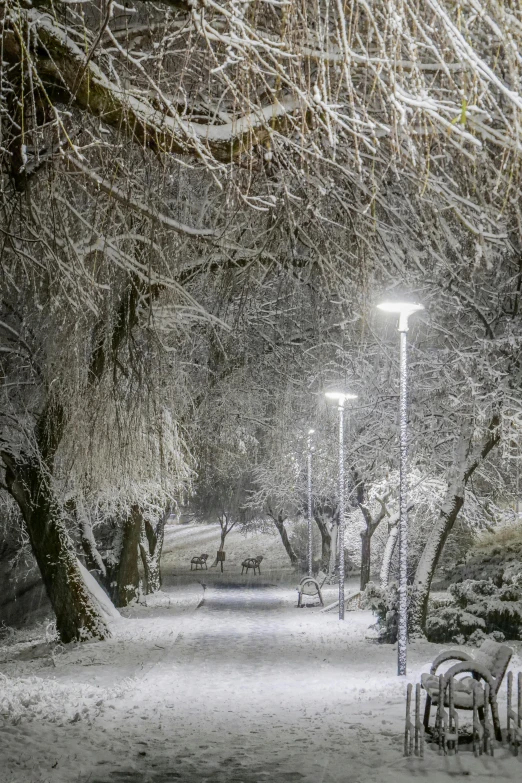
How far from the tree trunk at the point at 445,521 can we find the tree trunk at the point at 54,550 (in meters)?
6.48

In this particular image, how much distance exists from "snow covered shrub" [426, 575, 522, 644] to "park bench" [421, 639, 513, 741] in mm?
8585

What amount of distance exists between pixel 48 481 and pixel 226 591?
2136 centimetres

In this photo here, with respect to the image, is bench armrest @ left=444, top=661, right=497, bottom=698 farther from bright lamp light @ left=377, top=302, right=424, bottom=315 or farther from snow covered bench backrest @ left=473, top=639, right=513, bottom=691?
bright lamp light @ left=377, top=302, right=424, bottom=315

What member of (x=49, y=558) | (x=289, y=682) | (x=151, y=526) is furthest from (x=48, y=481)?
(x=151, y=526)

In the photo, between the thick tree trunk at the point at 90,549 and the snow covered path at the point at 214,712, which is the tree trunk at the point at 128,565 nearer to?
the thick tree trunk at the point at 90,549

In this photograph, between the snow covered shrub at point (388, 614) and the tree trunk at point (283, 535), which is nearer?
the snow covered shrub at point (388, 614)

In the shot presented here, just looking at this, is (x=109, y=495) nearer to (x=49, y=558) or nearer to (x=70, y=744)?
(x=49, y=558)

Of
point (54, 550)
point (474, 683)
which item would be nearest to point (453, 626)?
point (54, 550)

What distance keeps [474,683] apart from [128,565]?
64.1ft

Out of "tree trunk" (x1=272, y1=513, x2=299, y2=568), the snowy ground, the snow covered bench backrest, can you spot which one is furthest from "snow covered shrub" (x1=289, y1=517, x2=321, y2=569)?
the snow covered bench backrest

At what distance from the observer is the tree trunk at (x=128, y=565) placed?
25.2 metres

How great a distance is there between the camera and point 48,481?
15.9 m

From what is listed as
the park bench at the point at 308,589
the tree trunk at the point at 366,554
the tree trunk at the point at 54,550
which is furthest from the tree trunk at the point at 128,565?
the tree trunk at the point at 366,554

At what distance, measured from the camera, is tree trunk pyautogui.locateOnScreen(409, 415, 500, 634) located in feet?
58.3
